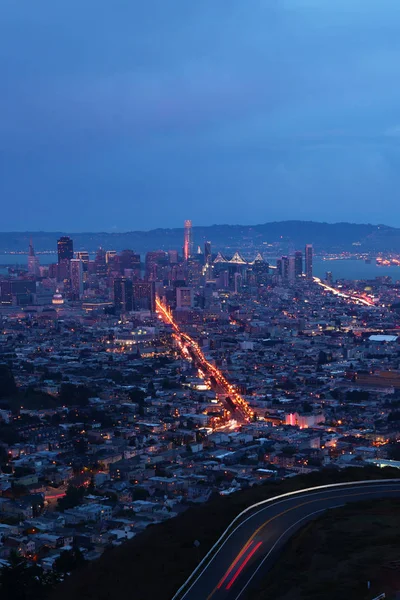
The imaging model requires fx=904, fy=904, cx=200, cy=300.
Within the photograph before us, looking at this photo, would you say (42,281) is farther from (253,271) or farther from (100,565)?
(100,565)

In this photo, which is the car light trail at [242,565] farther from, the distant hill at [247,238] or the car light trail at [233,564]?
the distant hill at [247,238]

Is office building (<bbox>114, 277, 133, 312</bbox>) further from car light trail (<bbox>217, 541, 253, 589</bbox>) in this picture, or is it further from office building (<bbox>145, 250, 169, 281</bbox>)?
car light trail (<bbox>217, 541, 253, 589</bbox>)

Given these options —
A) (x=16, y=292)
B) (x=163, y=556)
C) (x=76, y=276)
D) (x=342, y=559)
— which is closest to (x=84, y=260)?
(x=76, y=276)

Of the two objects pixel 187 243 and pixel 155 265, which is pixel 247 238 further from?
pixel 155 265

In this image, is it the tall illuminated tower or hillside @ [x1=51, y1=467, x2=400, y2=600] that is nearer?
hillside @ [x1=51, y1=467, x2=400, y2=600]

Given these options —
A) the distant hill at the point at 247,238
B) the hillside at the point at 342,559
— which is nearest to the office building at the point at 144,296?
the hillside at the point at 342,559

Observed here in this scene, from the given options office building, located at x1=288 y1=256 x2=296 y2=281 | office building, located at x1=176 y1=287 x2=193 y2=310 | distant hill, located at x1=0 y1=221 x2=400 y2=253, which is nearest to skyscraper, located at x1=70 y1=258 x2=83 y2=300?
office building, located at x1=176 y1=287 x2=193 y2=310

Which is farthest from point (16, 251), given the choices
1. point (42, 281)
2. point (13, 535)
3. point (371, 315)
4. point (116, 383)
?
point (13, 535)
